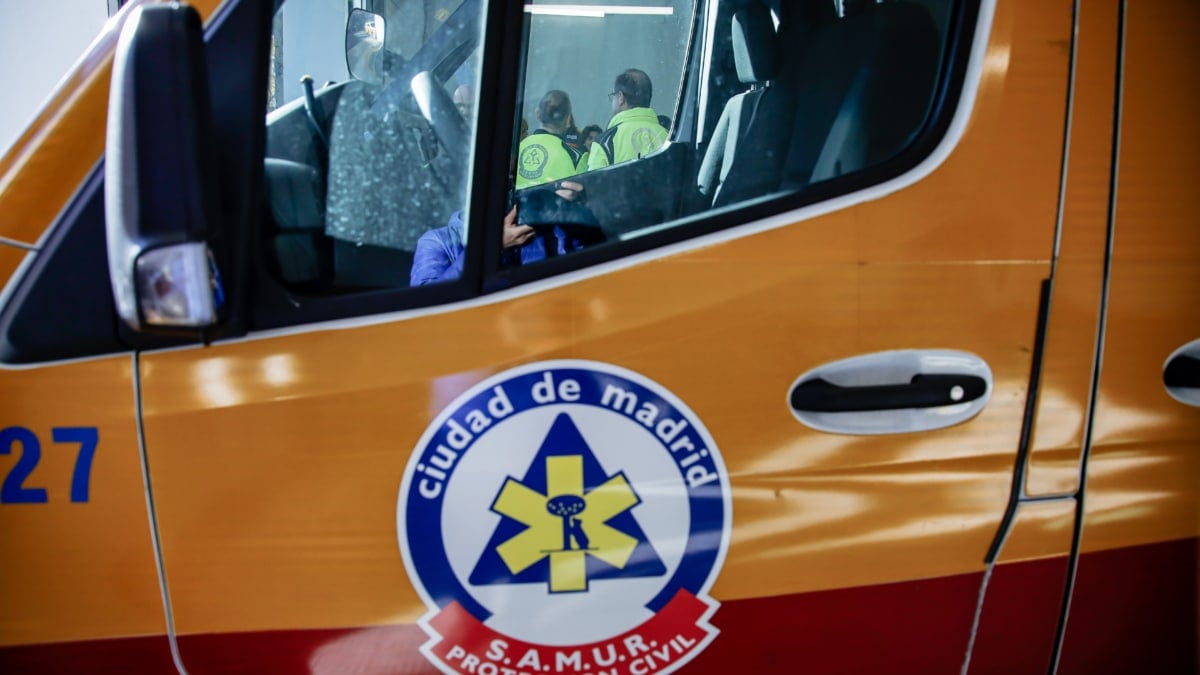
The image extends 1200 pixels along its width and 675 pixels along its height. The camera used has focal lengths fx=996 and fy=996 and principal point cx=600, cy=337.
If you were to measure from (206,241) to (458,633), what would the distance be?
2.41 ft

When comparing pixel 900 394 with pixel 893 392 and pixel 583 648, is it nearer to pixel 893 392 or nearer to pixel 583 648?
pixel 893 392

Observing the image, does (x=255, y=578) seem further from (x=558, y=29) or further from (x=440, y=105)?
(x=558, y=29)

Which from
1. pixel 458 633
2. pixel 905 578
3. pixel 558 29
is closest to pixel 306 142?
pixel 558 29

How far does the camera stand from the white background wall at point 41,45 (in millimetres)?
4594

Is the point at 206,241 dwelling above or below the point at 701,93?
below

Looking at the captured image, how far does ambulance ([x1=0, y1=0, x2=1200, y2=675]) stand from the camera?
1.54m

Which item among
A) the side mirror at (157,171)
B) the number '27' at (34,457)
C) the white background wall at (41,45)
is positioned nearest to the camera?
the side mirror at (157,171)

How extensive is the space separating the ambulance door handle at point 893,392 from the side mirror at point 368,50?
92 cm

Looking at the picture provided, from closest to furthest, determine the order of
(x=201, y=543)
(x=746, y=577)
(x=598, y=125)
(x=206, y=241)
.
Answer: (x=206, y=241), (x=201, y=543), (x=746, y=577), (x=598, y=125)

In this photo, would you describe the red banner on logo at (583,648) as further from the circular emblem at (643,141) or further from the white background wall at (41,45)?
the white background wall at (41,45)

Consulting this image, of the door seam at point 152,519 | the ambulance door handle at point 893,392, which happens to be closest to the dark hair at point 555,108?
the ambulance door handle at point 893,392

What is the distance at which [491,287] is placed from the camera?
5.24 feet

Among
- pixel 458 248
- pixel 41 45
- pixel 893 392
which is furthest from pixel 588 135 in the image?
pixel 41 45

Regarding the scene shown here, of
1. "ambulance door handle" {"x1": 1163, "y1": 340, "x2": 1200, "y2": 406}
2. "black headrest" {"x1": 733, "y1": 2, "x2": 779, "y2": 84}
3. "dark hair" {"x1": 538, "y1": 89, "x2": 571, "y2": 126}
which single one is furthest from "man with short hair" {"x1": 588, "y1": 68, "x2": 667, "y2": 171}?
"ambulance door handle" {"x1": 1163, "y1": 340, "x2": 1200, "y2": 406}
